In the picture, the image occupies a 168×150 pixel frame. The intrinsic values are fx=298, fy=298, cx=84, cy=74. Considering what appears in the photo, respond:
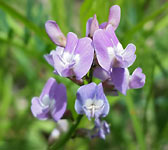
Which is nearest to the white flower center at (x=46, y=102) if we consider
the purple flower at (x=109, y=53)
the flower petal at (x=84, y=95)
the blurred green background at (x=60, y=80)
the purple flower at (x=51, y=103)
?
the purple flower at (x=51, y=103)

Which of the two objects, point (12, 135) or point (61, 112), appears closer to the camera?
point (61, 112)

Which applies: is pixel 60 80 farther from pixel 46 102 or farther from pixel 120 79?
pixel 120 79

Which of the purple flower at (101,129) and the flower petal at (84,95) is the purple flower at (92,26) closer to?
the flower petal at (84,95)

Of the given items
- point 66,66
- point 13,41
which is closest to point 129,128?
point 13,41

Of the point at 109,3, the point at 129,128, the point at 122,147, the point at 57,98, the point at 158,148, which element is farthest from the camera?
the point at 129,128

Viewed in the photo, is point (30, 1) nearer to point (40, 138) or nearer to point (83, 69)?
point (83, 69)

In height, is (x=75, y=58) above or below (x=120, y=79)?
above

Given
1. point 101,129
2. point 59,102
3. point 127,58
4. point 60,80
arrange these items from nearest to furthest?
point 127,58, point 59,102, point 101,129, point 60,80

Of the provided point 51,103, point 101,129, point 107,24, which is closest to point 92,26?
point 107,24
